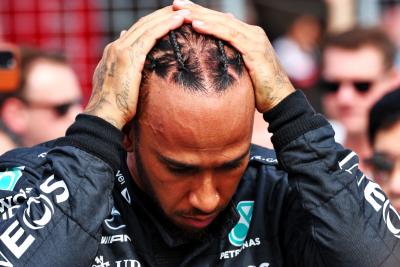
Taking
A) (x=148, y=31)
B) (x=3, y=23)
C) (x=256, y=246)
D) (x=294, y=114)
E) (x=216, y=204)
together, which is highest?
(x=148, y=31)

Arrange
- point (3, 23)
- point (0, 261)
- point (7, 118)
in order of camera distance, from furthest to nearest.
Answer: point (3, 23), point (7, 118), point (0, 261)

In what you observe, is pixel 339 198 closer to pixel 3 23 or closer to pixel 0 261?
pixel 0 261

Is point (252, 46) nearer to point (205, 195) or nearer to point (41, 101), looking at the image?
point (205, 195)

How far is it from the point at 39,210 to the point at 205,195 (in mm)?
494

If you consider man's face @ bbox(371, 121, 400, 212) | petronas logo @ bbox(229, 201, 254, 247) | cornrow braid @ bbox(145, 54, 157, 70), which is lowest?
man's face @ bbox(371, 121, 400, 212)

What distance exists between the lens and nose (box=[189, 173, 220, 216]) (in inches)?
126

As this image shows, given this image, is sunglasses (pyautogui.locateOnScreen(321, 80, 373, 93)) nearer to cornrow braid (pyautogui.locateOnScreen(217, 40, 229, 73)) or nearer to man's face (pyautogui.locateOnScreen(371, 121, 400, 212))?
man's face (pyautogui.locateOnScreen(371, 121, 400, 212))

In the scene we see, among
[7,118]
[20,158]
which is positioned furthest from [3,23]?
[20,158]

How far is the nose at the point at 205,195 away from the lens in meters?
3.21

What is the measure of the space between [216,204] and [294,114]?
1.29ft

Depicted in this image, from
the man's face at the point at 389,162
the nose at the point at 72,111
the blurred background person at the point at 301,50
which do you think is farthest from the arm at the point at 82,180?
the blurred background person at the point at 301,50

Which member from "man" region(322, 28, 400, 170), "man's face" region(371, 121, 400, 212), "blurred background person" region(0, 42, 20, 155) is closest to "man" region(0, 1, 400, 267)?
"man's face" region(371, 121, 400, 212)

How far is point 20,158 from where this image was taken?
353 cm

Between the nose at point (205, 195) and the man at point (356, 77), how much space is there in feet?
11.1
